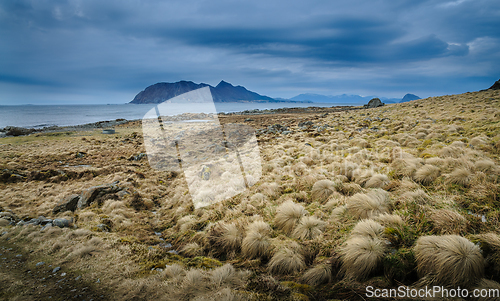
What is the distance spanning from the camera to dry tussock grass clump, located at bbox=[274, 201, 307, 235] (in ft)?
18.2

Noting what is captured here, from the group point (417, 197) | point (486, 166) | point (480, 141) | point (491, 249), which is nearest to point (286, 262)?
point (491, 249)

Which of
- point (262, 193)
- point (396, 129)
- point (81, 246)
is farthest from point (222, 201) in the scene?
point (396, 129)

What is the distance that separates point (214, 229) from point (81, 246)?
142 inches

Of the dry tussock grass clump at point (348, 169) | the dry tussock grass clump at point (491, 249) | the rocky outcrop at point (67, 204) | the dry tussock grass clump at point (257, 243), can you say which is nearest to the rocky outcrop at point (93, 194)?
the rocky outcrop at point (67, 204)

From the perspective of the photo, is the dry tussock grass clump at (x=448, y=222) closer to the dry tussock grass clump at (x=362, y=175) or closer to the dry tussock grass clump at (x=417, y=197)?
the dry tussock grass clump at (x=417, y=197)

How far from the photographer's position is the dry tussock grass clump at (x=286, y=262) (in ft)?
13.8

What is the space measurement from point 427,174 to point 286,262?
5.70 metres

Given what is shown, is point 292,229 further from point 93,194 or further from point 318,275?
point 93,194

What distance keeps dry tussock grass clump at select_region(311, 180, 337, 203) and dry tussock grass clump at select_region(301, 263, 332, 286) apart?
306cm

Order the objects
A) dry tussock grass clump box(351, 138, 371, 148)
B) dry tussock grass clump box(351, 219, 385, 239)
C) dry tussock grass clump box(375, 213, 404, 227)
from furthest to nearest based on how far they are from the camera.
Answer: dry tussock grass clump box(351, 138, 371, 148) < dry tussock grass clump box(375, 213, 404, 227) < dry tussock grass clump box(351, 219, 385, 239)

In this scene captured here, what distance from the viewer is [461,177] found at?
5.50 meters

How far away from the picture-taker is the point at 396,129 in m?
16.2

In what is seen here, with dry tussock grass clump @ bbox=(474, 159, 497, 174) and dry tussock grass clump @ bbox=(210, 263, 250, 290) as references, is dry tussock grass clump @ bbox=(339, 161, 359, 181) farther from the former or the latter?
dry tussock grass clump @ bbox=(210, 263, 250, 290)

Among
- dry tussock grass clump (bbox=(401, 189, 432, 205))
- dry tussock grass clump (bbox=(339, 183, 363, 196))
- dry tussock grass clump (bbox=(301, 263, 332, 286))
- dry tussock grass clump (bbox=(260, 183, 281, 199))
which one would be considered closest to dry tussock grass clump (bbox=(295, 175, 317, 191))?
dry tussock grass clump (bbox=(260, 183, 281, 199))
